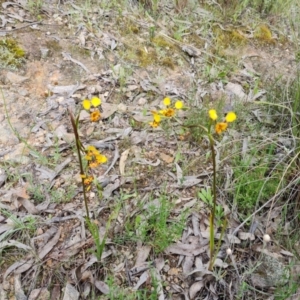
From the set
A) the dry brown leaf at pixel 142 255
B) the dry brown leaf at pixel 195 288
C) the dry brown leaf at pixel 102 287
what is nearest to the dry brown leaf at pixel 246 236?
the dry brown leaf at pixel 195 288

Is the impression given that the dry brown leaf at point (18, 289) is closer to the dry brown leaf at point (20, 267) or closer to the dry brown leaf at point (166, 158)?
the dry brown leaf at point (20, 267)

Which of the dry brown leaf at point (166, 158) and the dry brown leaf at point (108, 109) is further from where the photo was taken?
the dry brown leaf at point (108, 109)

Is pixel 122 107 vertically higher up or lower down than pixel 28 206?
higher up

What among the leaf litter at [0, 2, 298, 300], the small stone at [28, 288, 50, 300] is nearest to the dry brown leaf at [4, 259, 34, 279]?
the leaf litter at [0, 2, 298, 300]

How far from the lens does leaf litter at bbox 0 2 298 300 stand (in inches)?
66.7

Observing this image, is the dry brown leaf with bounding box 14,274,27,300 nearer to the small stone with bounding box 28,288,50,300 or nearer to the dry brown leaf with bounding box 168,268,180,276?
the small stone with bounding box 28,288,50,300

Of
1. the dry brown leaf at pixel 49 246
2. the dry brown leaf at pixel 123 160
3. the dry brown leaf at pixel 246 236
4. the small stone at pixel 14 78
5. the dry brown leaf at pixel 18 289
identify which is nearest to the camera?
the dry brown leaf at pixel 18 289

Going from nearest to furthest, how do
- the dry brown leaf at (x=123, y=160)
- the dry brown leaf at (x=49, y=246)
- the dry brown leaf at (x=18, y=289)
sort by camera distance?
the dry brown leaf at (x=18, y=289) → the dry brown leaf at (x=49, y=246) → the dry brown leaf at (x=123, y=160)

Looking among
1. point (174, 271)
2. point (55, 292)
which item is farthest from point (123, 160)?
point (55, 292)

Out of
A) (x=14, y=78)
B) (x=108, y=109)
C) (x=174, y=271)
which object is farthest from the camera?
(x=14, y=78)

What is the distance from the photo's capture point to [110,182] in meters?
2.04

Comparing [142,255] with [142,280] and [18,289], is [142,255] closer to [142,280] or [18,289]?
[142,280]

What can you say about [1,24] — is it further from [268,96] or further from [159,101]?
[268,96]

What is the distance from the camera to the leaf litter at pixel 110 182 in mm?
1693
